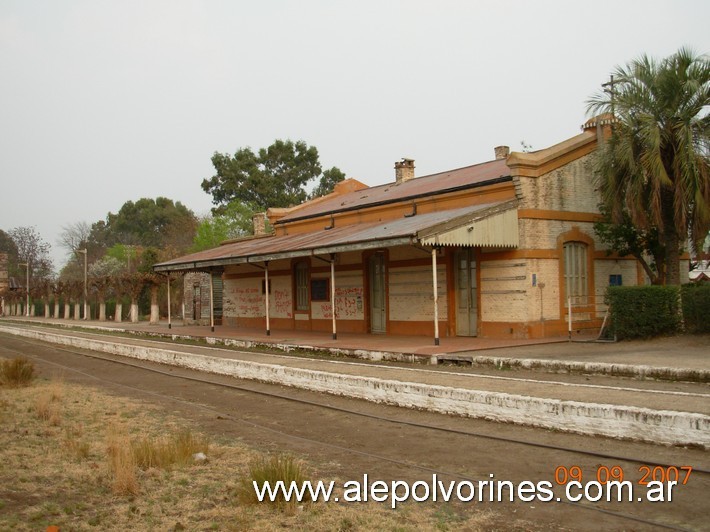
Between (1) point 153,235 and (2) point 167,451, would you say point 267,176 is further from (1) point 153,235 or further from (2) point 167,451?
(2) point 167,451

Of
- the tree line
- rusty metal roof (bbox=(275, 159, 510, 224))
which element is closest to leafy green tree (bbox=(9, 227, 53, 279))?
the tree line

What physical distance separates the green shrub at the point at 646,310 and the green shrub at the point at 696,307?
0.25m

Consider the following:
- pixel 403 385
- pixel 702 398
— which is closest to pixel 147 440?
pixel 403 385

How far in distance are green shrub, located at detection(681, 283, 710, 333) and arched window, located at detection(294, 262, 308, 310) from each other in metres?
14.4

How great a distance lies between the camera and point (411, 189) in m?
25.9

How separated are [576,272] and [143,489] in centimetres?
1599

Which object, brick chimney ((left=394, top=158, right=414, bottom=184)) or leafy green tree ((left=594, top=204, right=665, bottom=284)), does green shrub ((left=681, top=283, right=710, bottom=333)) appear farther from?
brick chimney ((left=394, top=158, right=414, bottom=184))

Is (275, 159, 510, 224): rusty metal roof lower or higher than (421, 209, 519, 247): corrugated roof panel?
higher

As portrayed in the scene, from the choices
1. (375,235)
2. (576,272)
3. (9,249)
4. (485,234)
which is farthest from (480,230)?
(9,249)

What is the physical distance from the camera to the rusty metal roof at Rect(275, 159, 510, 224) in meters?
22.0

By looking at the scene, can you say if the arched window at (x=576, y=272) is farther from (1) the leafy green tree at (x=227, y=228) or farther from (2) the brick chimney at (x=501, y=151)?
(1) the leafy green tree at (x=227, y=228)

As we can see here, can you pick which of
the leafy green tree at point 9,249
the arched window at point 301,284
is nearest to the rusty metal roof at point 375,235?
the arched window at point 301,284

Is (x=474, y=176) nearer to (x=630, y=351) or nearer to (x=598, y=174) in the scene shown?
(x=598, y=174)

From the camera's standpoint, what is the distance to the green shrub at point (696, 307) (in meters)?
16.3
